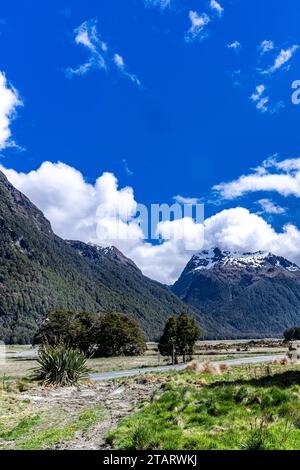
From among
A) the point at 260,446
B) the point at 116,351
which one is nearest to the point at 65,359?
the point at 260,446

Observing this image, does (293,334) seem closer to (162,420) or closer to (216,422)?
(162,420)

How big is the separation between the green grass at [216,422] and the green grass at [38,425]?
144cm

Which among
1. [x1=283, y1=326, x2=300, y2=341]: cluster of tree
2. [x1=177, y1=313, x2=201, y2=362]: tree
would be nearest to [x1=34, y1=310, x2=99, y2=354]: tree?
[x1=177, y1=313, x2=201, y2=362]: tree

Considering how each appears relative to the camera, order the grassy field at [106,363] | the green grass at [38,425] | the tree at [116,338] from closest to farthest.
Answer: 1. the green grass at [38,425]
2. the grassy field at [106,363]
3. the tree at [116,338]

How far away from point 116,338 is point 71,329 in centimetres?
670

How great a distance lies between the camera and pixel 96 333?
65.7 m

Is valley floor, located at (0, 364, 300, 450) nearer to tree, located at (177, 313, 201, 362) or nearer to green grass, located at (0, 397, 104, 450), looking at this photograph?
green grass, located at (0, 397, 104, 450)

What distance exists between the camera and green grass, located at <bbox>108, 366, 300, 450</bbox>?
31.3 feet

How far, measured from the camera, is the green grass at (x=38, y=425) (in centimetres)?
1112

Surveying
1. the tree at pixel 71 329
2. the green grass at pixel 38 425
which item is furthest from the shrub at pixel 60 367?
the tree at pixel 71 329

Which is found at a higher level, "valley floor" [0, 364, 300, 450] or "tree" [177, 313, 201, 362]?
"tree" [177, 313, 201, 362]

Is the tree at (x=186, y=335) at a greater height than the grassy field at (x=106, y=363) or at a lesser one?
greater

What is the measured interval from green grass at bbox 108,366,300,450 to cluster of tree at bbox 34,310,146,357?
49.8 metres

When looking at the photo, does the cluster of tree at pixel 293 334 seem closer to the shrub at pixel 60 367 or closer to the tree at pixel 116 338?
the tree at pixel 116 338
